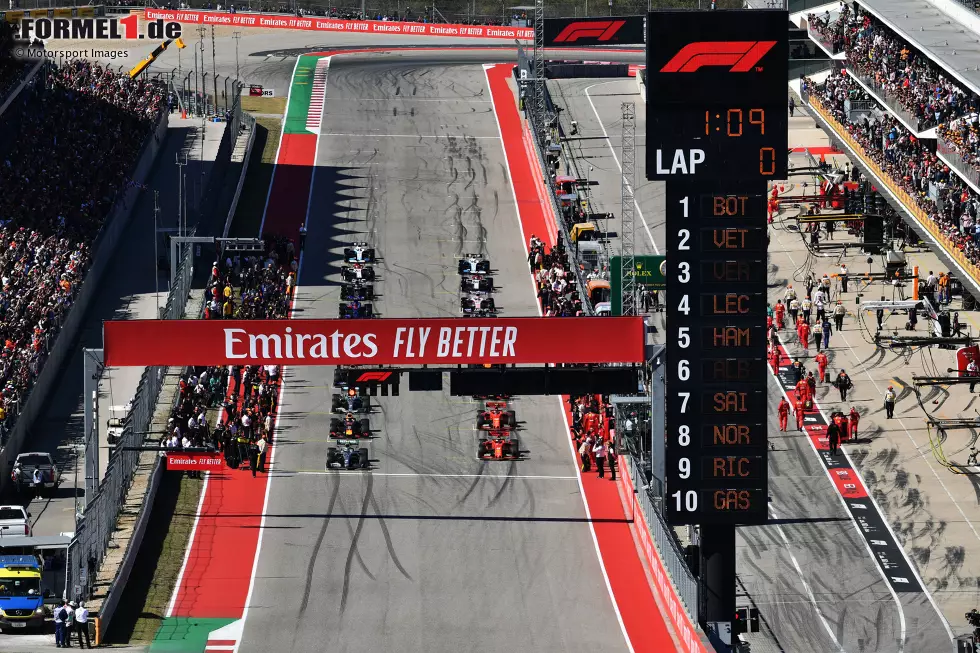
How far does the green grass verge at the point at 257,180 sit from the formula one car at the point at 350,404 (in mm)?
19688

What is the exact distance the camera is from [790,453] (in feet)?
189

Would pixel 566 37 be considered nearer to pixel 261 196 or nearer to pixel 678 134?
pixel 261 196

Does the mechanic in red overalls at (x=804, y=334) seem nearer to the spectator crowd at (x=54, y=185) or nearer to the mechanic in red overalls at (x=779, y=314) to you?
the mechanic in red overalls at (x=779, y=314)

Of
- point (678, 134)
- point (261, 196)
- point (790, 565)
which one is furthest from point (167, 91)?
point (678, 134)

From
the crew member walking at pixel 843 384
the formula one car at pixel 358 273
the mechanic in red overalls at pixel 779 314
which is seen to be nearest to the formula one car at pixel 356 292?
the formula one car at pixel 358 273

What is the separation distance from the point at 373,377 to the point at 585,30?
62308 mm

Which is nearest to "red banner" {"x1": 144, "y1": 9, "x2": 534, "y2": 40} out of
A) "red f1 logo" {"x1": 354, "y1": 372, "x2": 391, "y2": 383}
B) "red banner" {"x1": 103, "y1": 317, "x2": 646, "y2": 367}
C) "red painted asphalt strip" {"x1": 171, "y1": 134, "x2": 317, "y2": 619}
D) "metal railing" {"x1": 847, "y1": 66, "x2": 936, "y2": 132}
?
"metal railing" {"x1": 847, "y1": 66, "x2": 936, "y2": 132}

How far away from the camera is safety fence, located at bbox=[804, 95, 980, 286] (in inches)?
2549

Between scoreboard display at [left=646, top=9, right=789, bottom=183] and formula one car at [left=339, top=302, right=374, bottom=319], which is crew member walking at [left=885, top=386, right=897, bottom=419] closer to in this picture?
formula one car at [left=339, top=302, right=374, bottom=319]

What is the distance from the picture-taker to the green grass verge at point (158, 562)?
148 ft

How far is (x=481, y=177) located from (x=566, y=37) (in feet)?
65.1

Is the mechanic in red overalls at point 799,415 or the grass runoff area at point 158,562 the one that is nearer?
the grass runoff area at point 158,562

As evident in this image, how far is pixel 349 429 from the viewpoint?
57.8 metres

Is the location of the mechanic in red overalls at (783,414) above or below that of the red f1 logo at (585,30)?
below
